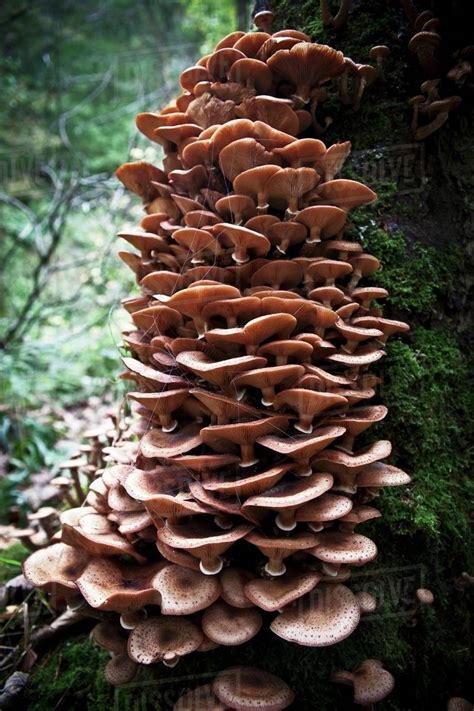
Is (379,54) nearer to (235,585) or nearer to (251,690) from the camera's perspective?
(235,585)

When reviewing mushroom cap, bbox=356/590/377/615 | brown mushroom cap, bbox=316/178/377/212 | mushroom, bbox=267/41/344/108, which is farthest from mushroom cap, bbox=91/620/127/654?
mushroom, bbox=267/41/344/108

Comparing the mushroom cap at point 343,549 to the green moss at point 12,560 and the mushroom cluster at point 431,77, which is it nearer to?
the mushroom cluster at point 431,77

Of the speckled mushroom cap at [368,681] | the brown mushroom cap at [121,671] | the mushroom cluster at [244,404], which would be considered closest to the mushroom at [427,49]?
the mushroom cluster at [244,404]

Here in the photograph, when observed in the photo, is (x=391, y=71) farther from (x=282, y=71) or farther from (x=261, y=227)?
(x=261, y=227)

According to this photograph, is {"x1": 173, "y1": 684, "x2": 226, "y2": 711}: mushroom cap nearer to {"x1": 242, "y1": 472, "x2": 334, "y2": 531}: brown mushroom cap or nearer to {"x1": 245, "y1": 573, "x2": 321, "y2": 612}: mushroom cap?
{"x1": 245, "y1": 573, "x2": 321, "y2": 612}: mushroom cap

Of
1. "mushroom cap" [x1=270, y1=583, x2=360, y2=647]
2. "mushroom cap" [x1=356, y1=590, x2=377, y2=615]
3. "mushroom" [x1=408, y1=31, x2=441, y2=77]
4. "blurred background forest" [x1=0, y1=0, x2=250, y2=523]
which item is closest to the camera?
"mushroom cap" [x1=270, y1=583, x2=360, y2=647]

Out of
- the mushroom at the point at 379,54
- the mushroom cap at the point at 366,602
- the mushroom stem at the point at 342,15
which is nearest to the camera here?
the mushroom cap at the point at 366,602

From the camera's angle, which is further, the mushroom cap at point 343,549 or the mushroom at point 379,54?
the mushroom at point 379,54
